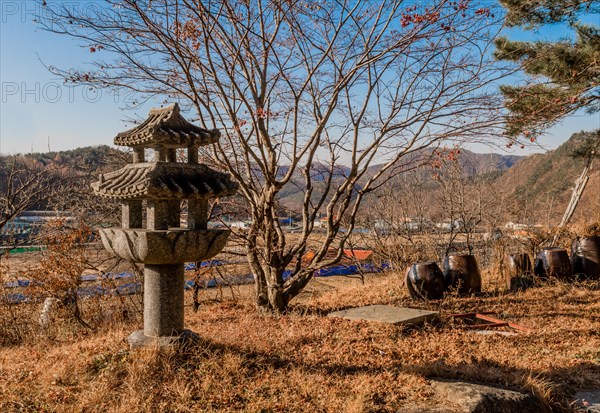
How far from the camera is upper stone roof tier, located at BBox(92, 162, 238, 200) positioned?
3.91m

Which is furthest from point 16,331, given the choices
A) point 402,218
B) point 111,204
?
point 402,218

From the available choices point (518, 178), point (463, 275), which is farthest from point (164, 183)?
point (518, 178)

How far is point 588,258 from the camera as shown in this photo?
9180 millimetres

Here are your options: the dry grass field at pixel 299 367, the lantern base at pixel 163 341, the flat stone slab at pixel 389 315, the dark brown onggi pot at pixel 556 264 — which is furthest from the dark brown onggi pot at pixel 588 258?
the lantern base at pixel 163 341

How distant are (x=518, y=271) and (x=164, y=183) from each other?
7.92 meters

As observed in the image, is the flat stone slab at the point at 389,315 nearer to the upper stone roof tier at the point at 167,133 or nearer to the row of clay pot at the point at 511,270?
the row of clay pot at the point at 511,270

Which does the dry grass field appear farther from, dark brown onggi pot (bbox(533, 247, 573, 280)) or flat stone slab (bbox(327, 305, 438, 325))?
dark brown onggi pot (bbox(533, 247, 573, 280))

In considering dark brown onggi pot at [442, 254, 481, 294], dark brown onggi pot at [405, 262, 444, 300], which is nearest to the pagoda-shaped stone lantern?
dark brown onggi pot at [405, 262, 444, 300]

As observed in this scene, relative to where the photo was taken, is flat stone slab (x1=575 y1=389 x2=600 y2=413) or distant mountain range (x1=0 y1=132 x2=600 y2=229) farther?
distant mountain range (x1=0 y1=132 x2=600 y2=229)

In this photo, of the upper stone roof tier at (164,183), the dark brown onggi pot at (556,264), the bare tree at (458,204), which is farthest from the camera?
the bare tree at (458,204)

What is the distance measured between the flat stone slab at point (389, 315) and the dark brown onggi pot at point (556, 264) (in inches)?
155

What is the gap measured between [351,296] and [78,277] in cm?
517

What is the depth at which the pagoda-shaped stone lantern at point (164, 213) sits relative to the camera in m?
3.96

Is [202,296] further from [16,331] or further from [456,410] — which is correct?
[456,410]
